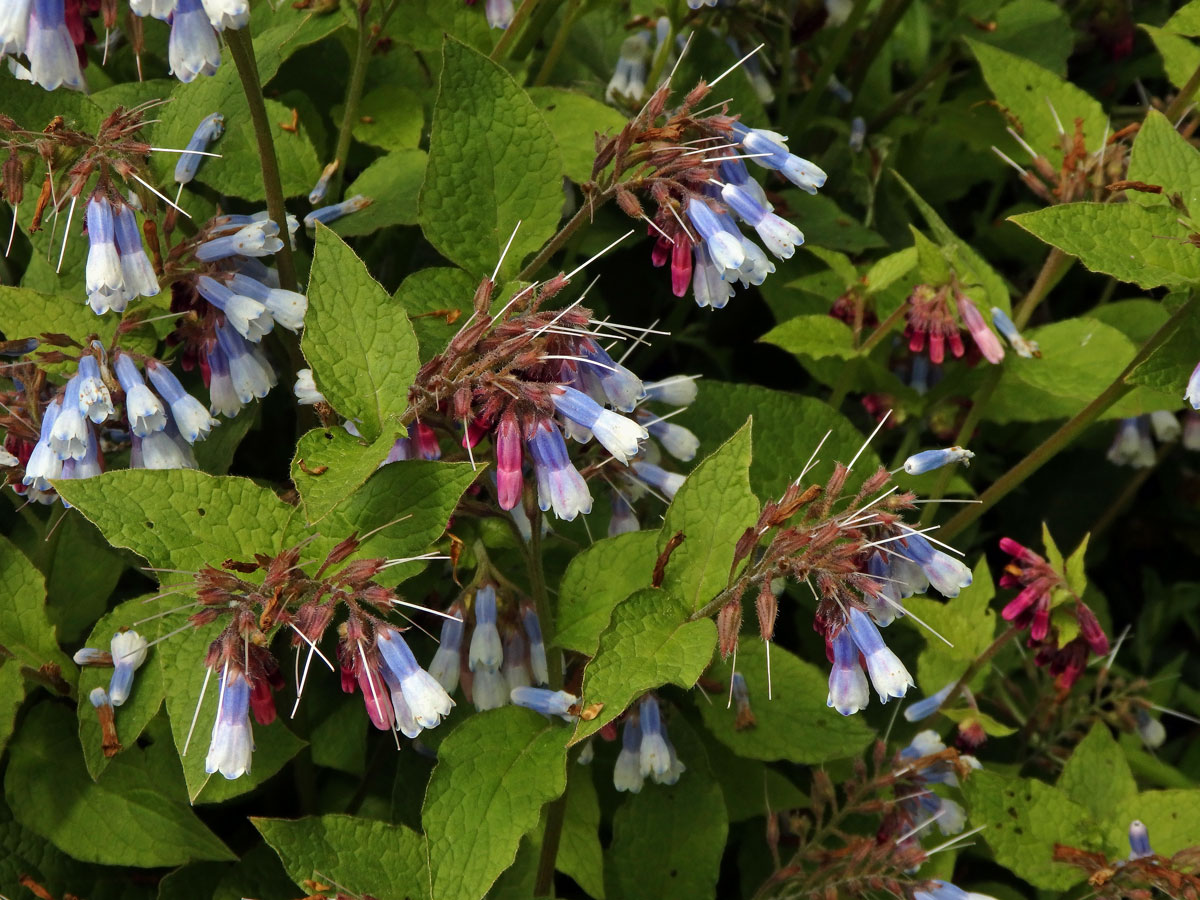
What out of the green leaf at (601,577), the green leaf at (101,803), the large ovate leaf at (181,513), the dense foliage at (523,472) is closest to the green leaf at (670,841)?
the dense foliage at (523,472)

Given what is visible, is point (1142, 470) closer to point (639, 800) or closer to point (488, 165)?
point (639, 800)

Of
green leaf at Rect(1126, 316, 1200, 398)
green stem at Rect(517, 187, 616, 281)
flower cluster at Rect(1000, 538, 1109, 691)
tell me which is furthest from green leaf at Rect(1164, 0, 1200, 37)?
green stem at Rect(517, 187, 616, 281)

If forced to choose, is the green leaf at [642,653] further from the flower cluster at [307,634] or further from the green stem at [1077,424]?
the green stem at [1077,424]

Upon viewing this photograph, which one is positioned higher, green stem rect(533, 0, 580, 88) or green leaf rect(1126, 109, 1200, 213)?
green stem rect(533, 0, 580, 88)

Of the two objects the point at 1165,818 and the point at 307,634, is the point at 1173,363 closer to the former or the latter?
the point at 1165,818

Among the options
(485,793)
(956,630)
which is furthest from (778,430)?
(485,793)

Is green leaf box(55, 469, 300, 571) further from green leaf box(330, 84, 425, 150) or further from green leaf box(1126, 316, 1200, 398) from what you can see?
green leaf box(1126, 316, 1200, 398)
